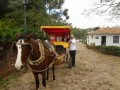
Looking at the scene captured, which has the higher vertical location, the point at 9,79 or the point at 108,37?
the point at 108,37

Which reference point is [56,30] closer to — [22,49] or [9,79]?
[9,79]

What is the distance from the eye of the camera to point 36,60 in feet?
27.8

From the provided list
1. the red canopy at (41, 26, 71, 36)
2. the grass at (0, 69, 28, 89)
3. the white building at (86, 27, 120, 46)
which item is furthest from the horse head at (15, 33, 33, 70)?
the white building at (86, 27, 120, 46)

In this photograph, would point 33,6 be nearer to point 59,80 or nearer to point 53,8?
point 59,80

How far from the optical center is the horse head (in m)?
7.17

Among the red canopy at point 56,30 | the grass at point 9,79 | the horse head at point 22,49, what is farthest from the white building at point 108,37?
the horse head at point 22,49

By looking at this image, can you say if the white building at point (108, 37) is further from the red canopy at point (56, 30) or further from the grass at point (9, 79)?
the grass at point (9, 79)

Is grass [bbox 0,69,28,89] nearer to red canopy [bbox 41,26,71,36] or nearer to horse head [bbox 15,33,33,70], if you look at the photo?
red canopy [bbox 41,26,71,36]

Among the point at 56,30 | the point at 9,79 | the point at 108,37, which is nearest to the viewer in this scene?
the point at 9,79

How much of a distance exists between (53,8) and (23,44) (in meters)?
35.5

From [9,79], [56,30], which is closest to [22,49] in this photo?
[9,79]

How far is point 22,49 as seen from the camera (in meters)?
7.41

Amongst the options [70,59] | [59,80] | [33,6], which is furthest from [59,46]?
[33,6]

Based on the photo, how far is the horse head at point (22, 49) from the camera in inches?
282
